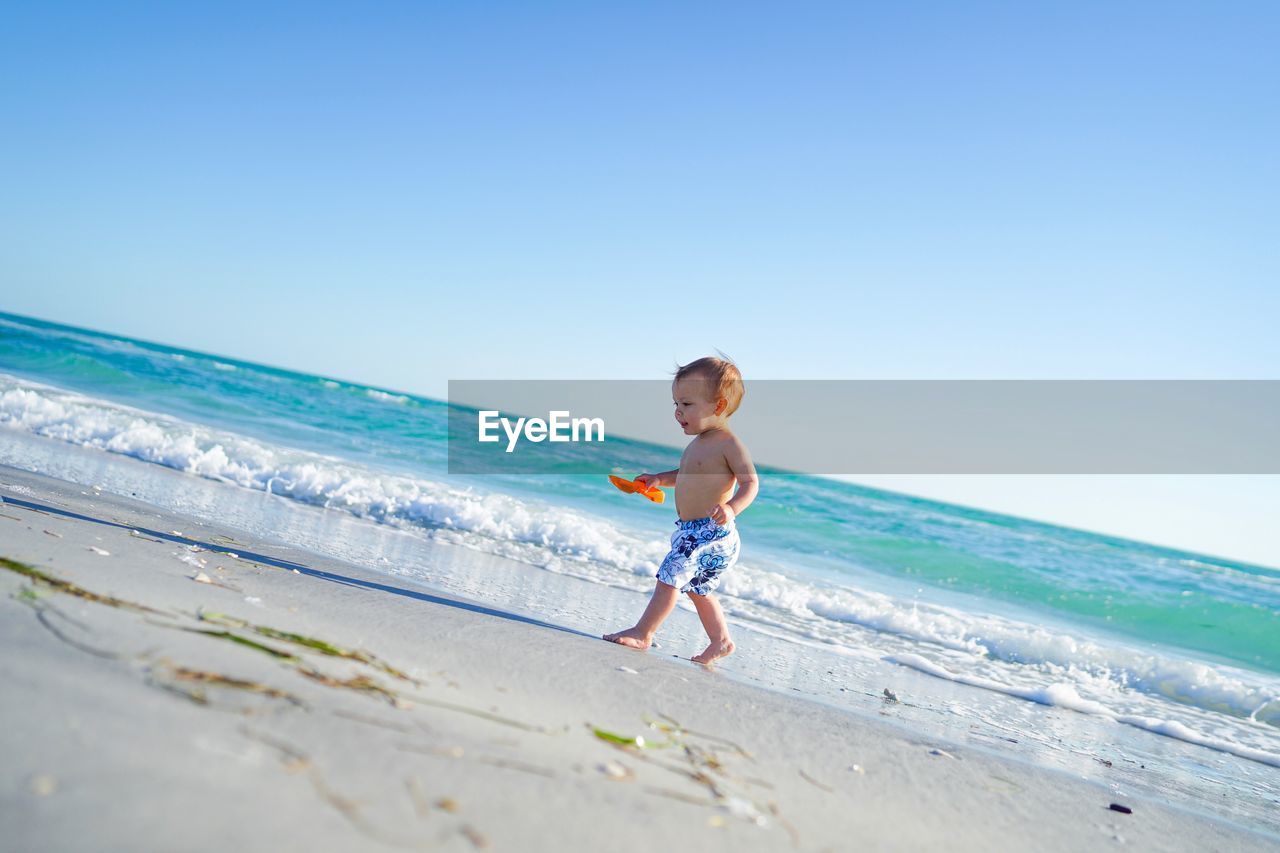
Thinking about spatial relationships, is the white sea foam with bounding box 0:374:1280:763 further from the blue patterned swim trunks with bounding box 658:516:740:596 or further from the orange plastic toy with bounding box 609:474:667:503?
the orange plastic toy with bounding box 609:474:667:503

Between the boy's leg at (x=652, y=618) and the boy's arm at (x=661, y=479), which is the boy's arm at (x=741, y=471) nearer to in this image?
the boy's arm at (x=661, y=479)

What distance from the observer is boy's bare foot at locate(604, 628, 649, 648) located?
3.80m

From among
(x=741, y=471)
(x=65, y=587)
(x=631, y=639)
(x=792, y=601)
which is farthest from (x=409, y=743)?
(x=792, y=601)

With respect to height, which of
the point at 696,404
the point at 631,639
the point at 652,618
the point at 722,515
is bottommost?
the point at 631,639

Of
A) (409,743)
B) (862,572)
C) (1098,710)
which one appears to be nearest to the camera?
(409,743)

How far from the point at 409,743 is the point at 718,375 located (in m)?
2.78

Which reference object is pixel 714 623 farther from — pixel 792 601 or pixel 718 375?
pixel 792 601

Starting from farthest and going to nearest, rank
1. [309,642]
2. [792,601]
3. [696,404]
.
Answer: [792,601] → [696,404] → [309,642]

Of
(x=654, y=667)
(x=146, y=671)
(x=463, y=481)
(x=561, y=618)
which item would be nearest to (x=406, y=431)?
(x=463, y=481)

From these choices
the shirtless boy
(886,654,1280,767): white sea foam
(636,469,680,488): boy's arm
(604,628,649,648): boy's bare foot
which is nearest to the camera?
(604,628,649,648): boy's bare foot

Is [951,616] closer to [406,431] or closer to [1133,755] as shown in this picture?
[1133,755]

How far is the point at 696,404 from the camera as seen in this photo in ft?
13.4

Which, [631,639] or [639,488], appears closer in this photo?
[631,639]

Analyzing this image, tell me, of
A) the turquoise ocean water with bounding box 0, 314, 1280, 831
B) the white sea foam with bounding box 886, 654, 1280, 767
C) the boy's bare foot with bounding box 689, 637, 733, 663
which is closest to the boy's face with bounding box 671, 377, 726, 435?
the boy's bare foot with bounding box 689, 637, 733, 663
